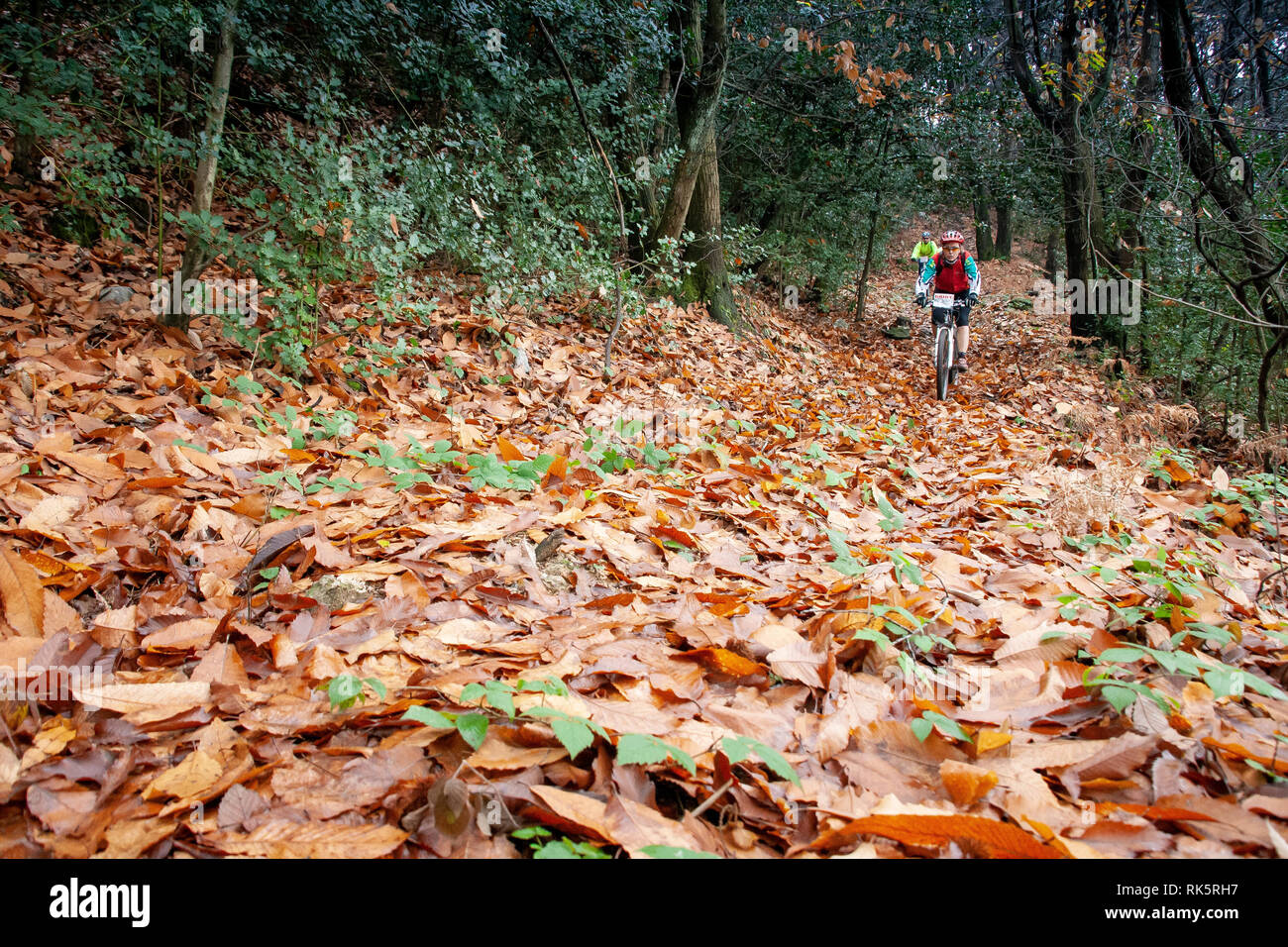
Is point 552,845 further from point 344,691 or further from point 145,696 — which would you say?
point 145,696

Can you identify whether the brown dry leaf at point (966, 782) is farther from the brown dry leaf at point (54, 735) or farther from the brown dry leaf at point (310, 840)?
the brown dry leaf at point (54, 735)

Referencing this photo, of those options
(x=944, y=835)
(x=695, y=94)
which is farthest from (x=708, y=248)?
(x=944, y=835)

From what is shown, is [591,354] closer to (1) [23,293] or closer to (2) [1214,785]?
(1) [23,293]

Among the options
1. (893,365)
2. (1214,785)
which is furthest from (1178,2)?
(1214,785)

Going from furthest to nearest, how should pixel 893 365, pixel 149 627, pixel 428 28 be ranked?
pixel 893 365 → pixel 428 28 → pixel 149 627

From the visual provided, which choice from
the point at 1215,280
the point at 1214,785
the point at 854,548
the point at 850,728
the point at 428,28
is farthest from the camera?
the point at 1215,280

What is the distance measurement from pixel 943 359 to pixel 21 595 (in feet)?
26.7

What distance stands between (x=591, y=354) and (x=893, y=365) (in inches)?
235

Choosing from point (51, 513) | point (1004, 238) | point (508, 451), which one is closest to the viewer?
point (51, 513)

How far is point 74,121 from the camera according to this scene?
179 inches

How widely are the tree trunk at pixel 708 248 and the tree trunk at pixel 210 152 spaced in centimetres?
500

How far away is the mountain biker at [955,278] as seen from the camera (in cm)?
786

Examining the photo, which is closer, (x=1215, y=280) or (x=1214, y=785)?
(x=1214, y=785)

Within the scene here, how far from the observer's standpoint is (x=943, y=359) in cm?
796
